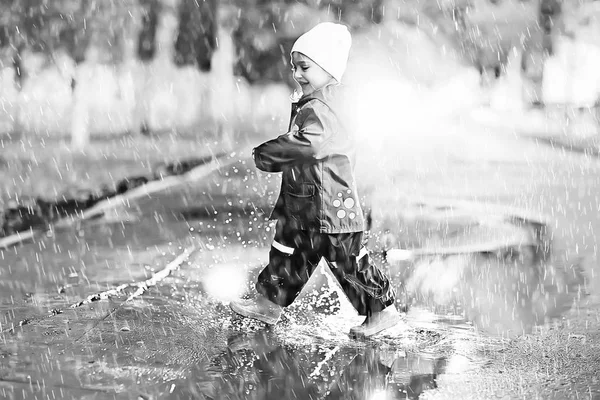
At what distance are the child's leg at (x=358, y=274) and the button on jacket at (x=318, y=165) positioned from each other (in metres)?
0.09

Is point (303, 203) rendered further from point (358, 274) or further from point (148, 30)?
point (148, 30)

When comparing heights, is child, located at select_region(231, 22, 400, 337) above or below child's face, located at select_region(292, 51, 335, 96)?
below

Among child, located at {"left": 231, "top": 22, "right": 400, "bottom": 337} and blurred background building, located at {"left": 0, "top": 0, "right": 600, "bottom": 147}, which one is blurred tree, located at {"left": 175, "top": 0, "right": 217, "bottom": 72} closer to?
blurred background building, located at {"left": 0, "top": 0, "right": 600, "bottom": 147}

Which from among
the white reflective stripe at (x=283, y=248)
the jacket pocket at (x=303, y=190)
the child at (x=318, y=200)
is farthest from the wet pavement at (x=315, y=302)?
the jacket pocket at (x=303, y=190)

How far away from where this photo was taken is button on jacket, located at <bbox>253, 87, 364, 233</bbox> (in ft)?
14.6

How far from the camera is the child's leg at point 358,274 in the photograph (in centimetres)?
455

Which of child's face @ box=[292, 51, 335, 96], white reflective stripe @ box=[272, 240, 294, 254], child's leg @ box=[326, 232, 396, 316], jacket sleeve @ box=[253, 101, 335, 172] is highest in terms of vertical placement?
child's face @ box=[292, 51, 335, 96]

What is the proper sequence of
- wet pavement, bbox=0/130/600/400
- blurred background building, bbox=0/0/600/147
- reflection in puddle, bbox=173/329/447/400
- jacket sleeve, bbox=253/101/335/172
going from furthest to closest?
blurred background building, bbox=0/0/600/147
jacket sleeve, bbox=253/101/335/172
wet pavement, bbox=0/130/600/400
reflection in puddle, bbox=173/329/447/400

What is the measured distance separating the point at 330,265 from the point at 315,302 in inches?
27.3

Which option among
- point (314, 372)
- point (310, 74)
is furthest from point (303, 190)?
point (314, 372)

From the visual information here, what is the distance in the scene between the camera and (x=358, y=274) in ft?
15.1

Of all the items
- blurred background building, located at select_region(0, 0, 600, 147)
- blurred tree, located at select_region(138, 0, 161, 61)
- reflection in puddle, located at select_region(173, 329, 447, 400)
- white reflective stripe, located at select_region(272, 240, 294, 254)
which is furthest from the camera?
blurred tree, located at select_region(138, 0, 161, 61)

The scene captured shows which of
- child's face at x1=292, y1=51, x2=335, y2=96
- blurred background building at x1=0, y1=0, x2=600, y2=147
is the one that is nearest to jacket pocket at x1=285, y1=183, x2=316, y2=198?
child's face at x1=292, y1=51, x2=335, y2=96

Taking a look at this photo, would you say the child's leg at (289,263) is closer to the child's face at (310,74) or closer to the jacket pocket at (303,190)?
the jacket pocket at (303,190)
